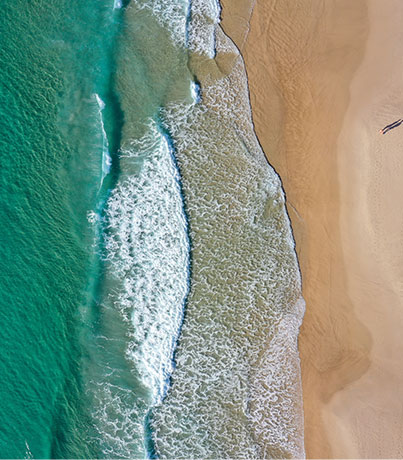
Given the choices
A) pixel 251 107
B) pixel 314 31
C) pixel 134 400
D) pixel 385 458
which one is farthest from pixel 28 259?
pixel 385 458

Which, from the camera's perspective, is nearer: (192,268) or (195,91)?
(192,268)

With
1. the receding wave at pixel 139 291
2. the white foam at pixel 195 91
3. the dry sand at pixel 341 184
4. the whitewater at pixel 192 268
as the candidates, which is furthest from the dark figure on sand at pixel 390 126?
the receding wave at pixel 139 291

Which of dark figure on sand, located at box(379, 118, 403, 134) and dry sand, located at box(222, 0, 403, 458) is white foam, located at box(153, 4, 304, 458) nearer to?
dry sand, located at box(222, 0, 403, 458)

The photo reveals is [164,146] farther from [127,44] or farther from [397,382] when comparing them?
[397,382]

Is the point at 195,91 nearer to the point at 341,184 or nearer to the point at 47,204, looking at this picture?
the point at 341,184

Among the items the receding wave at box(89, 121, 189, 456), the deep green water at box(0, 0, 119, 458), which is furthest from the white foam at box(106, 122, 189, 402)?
the deep green water at box(0, 0, 119, 458)

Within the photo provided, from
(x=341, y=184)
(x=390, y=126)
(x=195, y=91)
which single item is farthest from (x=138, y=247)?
(x=390, y=126)
